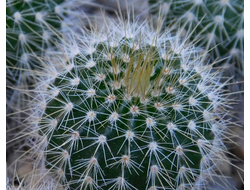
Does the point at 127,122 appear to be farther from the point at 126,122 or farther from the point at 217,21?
the point at 217,21

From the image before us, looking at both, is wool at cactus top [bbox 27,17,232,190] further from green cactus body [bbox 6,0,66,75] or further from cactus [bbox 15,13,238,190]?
green cactus body [bbox 6,0,66,75]

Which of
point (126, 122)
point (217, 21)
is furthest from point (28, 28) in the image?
point (217, 21)

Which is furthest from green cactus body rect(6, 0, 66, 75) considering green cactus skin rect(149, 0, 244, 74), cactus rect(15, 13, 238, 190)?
green cactus skin rect(149, 0, 244, 74)

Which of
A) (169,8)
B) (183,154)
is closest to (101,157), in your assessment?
(183,154)

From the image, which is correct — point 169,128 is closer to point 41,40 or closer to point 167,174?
point 167,174

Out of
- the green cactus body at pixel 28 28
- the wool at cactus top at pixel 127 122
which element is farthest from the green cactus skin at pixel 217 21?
the green cactus body at pixel 28 28

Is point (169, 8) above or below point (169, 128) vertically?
above
